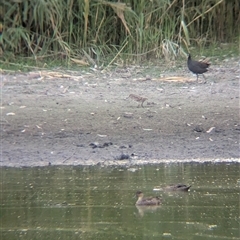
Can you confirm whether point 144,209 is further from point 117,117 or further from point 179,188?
point 117,117

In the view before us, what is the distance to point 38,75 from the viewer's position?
11.9 m

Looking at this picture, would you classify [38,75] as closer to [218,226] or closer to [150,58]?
[150,58]

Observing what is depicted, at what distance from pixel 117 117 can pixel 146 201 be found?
3.13m

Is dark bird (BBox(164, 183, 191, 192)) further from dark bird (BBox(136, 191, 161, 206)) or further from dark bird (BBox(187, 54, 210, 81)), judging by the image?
dark bird (BBox(187, 54, 210, 81))

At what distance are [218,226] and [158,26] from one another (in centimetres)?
661

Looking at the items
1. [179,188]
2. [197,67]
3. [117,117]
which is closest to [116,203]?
[179,188]

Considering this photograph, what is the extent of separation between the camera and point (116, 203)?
7312 mm

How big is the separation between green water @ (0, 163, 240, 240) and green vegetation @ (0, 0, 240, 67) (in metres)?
4.27

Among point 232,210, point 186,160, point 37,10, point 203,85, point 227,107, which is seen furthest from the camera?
point 37,10

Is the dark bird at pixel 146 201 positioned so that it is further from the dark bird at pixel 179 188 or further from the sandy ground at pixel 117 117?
the sandy ground at pixel 117 117

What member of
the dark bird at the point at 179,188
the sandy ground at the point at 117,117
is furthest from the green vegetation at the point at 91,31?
the dark bird at the point at 179,188

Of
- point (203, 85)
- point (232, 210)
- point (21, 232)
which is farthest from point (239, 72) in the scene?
point (21, 232)

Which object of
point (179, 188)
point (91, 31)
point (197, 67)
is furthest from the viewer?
point (91, 31)

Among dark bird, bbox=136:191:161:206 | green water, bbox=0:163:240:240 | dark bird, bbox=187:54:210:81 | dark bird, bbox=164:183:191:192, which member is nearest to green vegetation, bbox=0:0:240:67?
dark bird, bbox=187:54:210:81
